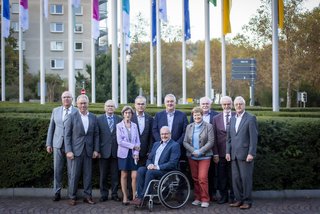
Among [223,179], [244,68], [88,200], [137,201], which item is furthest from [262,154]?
[244,68]

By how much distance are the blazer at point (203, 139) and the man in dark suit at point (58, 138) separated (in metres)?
2.31

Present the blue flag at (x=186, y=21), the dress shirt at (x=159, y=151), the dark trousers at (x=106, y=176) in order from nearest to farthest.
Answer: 1. the dress shirt at (x=159, y=151)
2. the dark trousers at (x=106, y=176)
3. the blue flag at (x=186, y=21)

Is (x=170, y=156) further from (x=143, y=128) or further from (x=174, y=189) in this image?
(x=143, y=128)

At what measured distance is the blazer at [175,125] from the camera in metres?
10.0

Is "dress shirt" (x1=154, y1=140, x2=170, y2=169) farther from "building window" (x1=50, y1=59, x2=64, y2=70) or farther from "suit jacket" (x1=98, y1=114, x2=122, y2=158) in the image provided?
"building window" (x1=50, y1=59, x2=64, y2=70)

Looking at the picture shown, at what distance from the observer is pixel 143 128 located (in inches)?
400

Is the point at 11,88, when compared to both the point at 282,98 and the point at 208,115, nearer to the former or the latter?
the point at 282,98

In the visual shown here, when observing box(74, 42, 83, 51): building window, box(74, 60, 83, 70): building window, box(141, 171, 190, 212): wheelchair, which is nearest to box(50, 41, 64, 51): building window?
box(74, 42, 83, 51): building window

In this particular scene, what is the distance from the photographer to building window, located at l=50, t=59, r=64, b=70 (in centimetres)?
7469

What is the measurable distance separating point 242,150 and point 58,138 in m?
3.62

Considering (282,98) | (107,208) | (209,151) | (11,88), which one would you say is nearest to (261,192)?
(209,151)

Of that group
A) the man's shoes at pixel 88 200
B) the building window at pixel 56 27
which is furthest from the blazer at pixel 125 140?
the building window at pixel 56 27

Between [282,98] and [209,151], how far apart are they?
46.6 metres

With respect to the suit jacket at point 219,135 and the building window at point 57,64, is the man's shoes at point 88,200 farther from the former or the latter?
the building window at point 57,64
